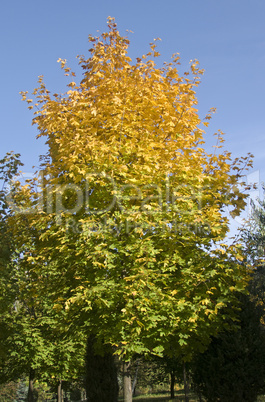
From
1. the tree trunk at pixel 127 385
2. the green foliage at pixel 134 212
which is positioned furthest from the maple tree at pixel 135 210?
the tree trunk at pixel 127 385

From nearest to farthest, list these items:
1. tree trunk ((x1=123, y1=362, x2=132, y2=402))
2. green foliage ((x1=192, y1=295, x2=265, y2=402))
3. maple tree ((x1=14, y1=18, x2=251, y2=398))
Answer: maple tree ((x1=14, y1=18, x2=251, y2=398)) < tree trunk ((x1=123, y1=362, x2=132, y2=402)) < green foliage ((x1=192, y1=295, x2=265, y2=402))

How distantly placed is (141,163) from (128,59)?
10.3 feet

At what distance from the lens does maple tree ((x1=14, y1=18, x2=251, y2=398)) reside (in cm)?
757

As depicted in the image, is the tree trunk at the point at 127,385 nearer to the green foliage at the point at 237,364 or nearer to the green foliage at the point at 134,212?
the green foliage at the point at 134,212

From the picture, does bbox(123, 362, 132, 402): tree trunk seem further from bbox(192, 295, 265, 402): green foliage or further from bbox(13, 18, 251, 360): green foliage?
bbox(192, 295, 265, 402): green foliage

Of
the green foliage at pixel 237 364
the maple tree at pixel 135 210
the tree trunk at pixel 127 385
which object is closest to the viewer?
the maple tree at pixel 135 210

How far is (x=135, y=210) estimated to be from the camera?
8188 mm

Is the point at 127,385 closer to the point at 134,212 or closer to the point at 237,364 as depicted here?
the point at 237,364

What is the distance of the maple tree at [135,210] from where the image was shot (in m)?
7.57

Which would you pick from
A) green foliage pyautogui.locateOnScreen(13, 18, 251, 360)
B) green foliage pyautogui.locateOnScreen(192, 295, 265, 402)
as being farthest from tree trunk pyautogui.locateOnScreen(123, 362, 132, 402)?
green foliage pyautogui.locateOnScreen(192, 295, 265, 402)

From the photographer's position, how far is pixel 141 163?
912 cm

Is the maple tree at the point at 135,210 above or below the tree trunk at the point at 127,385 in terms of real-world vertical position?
above

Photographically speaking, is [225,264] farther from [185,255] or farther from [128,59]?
[128,59]

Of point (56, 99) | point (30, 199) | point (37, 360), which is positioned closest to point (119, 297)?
point (30, 199)
